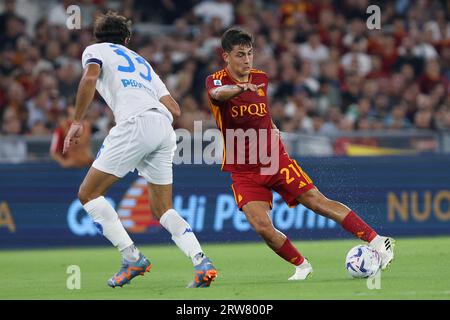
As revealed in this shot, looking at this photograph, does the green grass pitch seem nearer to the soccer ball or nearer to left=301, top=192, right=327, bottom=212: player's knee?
the soccer ball

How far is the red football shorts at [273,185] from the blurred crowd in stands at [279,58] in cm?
676

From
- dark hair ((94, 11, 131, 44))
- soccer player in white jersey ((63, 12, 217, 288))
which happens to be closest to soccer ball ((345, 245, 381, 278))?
soccer player in white jersey ((63, 12, 217, 288))

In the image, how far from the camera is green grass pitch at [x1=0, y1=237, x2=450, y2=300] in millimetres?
8281

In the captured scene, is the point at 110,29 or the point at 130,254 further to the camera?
the point at 110,29

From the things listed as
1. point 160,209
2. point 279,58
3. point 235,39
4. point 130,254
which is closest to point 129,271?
point 130,254

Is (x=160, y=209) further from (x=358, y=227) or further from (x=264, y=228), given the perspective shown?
(x=358, y=227)

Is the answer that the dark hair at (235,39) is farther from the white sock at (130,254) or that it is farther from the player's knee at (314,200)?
the white sock at (130,254)

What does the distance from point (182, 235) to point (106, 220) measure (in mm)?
664

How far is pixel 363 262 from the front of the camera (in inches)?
356

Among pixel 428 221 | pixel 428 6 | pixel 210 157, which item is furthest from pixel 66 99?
pixel 428 6

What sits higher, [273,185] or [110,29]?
[110,29]

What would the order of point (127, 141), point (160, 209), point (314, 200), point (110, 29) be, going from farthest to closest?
point (314, 200), point (110, 29), point (160, 209), point (127, 141)

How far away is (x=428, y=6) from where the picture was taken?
21.1 meters

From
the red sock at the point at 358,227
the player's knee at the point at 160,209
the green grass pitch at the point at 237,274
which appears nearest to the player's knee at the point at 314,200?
the red sock at the point at 358,227
